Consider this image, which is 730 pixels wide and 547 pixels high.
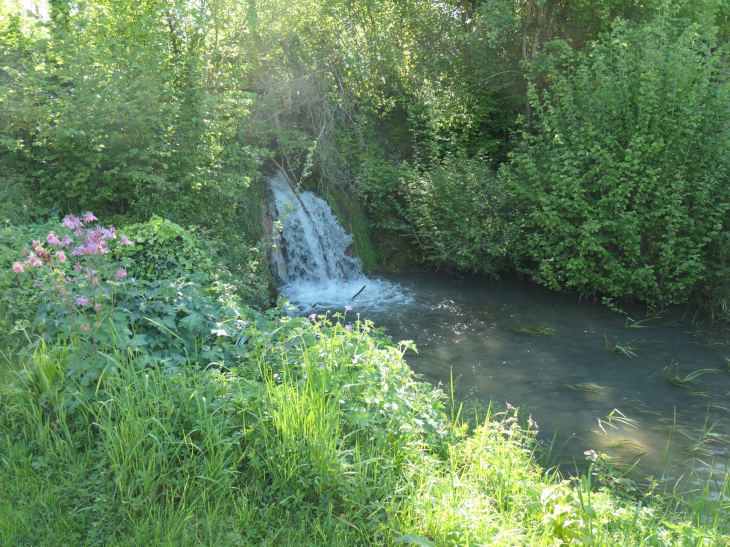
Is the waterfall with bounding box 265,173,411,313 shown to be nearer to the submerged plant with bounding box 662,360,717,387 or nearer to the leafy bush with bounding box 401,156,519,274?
the leafy bush with bounding box 401,156,519,274

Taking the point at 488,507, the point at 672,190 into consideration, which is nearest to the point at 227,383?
the point at 488,507

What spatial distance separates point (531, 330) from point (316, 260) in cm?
479

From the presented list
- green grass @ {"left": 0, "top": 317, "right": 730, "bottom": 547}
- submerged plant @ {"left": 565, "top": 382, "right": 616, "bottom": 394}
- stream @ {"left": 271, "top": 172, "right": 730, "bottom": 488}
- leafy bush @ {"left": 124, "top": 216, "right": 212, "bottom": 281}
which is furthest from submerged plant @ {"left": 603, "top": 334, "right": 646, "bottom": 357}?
leafy bush @ {"left": 124, "top": 216, "right": 212, "bottom": 281}

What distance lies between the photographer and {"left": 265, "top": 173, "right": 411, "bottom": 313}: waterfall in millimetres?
9984

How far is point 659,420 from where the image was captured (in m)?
5.55

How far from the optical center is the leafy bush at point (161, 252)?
542 cm

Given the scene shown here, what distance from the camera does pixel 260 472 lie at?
289cm

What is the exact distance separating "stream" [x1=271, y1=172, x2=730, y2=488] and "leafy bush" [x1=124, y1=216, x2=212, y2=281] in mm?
2040

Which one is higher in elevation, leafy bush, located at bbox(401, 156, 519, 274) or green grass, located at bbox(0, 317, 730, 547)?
leafy bush, located at bbox(401, 156, 519, 274)

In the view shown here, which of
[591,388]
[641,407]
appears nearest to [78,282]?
[591,388]

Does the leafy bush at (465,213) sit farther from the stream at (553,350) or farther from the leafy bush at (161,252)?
the leafy bush at (161,252)

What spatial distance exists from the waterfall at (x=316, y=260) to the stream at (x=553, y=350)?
0.03 m

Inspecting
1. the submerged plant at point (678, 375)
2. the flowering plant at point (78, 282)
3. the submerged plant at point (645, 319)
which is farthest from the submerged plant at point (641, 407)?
the flowering plant at point (78, 282)

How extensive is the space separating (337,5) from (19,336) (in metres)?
11.7
